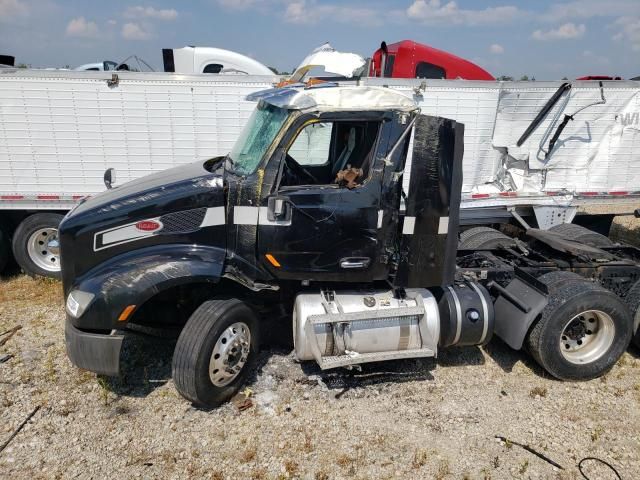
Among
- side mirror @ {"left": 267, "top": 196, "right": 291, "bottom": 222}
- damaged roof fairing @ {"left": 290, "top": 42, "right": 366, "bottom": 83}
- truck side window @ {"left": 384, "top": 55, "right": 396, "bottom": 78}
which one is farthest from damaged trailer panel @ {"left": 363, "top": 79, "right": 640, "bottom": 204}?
side mirror @ {"left": 267, "top": 196, "right": 291, "bottom": 222}

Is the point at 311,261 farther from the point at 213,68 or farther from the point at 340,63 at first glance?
the point at 213,68

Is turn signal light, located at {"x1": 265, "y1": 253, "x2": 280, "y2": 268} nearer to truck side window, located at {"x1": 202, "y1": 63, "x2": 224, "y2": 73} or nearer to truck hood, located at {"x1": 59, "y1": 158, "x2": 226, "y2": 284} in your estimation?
truck hood, located at {"x1": 59, "y1": 158, "x2": 226, "y2": 284}

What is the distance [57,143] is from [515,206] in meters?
6.84

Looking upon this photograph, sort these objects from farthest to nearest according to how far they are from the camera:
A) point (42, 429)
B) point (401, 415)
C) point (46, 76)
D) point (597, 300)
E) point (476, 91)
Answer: point (476, 91) < point (46, 76) < point (597, 300) < point (401, 415) < point (42, 429)

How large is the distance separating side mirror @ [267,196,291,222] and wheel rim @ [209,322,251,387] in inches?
40.1

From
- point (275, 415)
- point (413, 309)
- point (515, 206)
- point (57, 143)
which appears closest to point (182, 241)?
point (275, 415)

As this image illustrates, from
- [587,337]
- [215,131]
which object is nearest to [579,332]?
[587,337]

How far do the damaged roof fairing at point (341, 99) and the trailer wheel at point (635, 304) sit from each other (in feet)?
10.5

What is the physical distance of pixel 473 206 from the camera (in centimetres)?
751

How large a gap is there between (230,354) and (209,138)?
3.88m

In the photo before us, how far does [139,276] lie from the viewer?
412cm

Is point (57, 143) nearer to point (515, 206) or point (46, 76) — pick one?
point (46, 76)

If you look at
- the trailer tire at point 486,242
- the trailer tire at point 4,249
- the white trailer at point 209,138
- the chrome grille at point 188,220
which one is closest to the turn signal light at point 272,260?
the chrome grille at point 188,220

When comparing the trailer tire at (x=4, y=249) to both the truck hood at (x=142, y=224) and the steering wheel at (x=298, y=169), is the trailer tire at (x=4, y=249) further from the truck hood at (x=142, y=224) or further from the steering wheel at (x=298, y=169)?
the steering wheel at (x=298, y=169)
